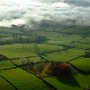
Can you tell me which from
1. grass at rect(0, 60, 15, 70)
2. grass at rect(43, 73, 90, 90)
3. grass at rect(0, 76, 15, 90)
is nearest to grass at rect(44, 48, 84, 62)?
grass at rect(0, 60, 15, 70)

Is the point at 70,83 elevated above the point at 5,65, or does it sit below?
below

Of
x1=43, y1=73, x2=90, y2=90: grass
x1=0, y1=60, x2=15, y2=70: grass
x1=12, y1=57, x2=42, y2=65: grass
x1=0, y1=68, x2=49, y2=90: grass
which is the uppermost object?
x1=0, y1=60, x2=15, y2=70: grass

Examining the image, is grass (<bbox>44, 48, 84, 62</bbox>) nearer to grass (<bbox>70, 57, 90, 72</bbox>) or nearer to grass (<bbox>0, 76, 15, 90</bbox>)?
grass (<bbox>70, 57, 90, 72</bbox>)

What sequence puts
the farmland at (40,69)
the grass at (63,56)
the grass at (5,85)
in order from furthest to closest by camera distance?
the grass at (63,56), the farmland at (40,69), the grass at (5,85)

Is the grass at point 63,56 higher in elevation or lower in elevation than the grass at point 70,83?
higher

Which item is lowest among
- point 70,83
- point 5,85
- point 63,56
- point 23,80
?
point 70,83

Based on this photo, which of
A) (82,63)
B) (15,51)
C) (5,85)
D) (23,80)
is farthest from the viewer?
(15,51)

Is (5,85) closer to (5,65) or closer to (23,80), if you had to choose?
(23,80)

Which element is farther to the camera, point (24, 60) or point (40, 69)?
point (24, 60)

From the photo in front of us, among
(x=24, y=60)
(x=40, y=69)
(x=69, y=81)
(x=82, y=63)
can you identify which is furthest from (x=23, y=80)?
(x=82, y=63)

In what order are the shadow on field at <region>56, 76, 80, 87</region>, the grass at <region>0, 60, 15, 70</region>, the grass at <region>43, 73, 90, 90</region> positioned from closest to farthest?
the grass at <region>43, 73, 90, 90</region>
the shadow on field at <region>56, 76, 80, 87</region>
the grass at <region>0, 60, 15, 70</region>

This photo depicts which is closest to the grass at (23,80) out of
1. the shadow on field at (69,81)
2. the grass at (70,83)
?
the grass at (70,83)

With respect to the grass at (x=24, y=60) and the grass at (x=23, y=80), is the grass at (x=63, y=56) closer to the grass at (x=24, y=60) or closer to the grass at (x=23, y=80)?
the grass at (x=24, y=60)
